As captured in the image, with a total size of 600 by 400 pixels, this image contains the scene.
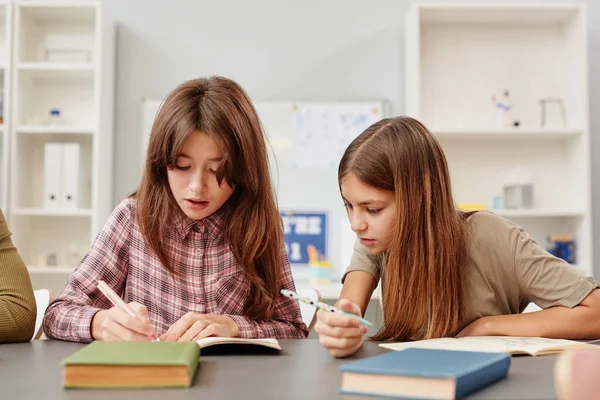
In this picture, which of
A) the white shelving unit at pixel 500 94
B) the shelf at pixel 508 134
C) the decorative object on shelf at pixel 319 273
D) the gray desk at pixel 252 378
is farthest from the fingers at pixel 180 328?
the white shelving unit at pixel 500 94

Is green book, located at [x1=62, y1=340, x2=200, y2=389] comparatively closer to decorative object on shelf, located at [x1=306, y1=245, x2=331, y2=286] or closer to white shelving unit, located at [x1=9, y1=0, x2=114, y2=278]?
decorative object on shelf, located at [x1=306, y1=245, x2=331, y2=286]

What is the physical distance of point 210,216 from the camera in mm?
1479

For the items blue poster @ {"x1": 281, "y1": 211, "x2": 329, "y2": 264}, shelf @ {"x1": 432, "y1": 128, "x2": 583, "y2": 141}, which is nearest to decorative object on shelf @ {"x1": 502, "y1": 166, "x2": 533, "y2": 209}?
shelf @ {"x1": 432, "y1": 128, "x2": 583, "y2": 141}

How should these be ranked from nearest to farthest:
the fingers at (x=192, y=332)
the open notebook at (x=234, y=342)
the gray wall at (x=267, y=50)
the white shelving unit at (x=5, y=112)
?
the open notebook at (x=234, y=342) < the fingers at (x=192, y=332) < the white shelving unit at (x=5, y=112) < the gray wall at (x=267, y=50)

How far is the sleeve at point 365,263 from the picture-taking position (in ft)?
4.85

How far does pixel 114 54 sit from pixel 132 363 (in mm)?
2939

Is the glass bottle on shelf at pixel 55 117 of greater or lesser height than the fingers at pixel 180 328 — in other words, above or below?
above

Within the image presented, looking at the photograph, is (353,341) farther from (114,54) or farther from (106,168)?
(114,54)

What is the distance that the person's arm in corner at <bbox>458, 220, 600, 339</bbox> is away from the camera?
4.11ft

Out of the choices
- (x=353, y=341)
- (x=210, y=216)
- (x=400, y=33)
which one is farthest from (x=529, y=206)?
(x=353, y=341)

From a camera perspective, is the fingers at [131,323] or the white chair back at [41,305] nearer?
the fingers at [131,323]

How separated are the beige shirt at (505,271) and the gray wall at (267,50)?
2.14 meters

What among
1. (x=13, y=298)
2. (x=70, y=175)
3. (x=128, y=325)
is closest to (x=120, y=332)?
(x=128, y=325)

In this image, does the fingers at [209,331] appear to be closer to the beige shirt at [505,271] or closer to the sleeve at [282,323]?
the sleeve at [282,323]
